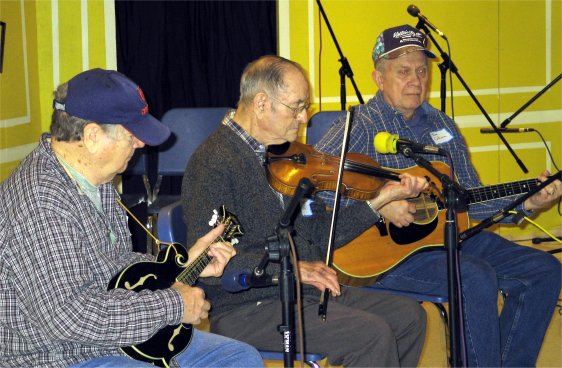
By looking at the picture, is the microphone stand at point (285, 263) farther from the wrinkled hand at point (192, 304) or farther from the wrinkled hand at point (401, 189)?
the wrinkled hand at point (401, 189)

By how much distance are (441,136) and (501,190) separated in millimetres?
415

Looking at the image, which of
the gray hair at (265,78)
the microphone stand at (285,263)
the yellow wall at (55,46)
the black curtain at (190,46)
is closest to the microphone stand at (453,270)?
the microphone stand at (285,263)

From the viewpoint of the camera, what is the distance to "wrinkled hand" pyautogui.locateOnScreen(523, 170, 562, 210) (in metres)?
3.42

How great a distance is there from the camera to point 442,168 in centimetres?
353

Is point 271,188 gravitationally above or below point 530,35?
below

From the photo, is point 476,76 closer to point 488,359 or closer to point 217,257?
point 488,359

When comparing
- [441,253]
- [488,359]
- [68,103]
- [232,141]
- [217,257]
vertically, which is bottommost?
[488,359]

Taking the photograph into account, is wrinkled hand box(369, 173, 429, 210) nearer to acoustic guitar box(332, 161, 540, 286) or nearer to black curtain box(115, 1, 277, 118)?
acoustic guitar box(332, 161, 540, 286)

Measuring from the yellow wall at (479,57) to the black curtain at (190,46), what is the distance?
0.28m

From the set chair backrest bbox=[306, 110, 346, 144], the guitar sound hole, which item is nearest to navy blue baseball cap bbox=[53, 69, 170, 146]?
the guitar sound hole

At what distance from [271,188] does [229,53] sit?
3.33 meters

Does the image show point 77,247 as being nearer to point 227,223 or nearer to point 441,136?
point 227,223

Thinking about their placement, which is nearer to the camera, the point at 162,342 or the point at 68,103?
the point at 68,103

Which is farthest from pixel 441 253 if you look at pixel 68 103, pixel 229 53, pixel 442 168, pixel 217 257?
pixel 229 53
